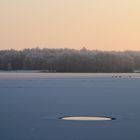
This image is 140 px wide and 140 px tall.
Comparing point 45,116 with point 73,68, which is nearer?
point 45,116

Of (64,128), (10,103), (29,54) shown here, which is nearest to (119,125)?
(64,128)

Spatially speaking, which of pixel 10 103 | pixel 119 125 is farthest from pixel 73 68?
pixel 119 125

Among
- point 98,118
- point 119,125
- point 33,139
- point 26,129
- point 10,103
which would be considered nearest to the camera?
point 33,139

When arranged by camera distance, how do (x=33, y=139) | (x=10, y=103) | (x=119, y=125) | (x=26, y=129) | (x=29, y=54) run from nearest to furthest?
(x=33, y=139) → (x=26, y=129) → (x=119, y=125) → (x=10, y=103) → (x=29, y=54)

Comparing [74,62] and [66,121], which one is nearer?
[66,121]

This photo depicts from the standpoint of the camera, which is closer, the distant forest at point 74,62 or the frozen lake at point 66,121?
the frozen lake at point 66,121

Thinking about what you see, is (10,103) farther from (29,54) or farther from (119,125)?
(29,54)

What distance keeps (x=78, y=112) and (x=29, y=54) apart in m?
55.3

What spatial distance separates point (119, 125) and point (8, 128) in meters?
2.17

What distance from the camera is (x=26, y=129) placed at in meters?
9.28

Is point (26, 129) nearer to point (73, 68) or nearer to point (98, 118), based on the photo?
point (98, 118)

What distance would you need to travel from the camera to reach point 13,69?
67188 mm

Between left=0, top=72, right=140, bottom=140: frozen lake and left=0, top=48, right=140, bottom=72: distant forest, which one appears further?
left=0, top=48, right=140, bottom=72: distant forest

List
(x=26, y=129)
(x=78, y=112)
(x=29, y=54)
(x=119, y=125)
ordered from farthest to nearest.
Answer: (x=29, y=54), (x=78, y=112), (x=119, y=125), (x=26, y=129)
